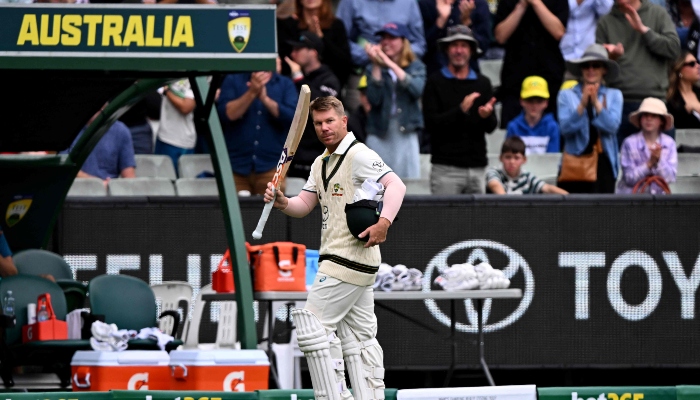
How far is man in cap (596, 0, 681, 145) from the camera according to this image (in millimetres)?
14227

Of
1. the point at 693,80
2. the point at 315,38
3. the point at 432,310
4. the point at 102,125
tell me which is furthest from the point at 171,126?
the point at 693,80

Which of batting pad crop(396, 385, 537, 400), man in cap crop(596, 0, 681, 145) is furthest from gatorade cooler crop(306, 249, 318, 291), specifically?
man in cap crop(596, 0, 681, 145)

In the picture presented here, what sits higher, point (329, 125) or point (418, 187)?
point (329, 125)

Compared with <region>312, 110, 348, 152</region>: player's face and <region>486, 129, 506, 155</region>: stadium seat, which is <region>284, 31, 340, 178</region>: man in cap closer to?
<region>486, 129, 506, 155</region>: stadium seat

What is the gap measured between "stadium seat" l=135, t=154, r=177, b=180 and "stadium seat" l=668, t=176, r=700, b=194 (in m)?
5.28

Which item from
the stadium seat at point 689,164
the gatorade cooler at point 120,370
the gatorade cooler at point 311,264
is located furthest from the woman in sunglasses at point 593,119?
the gatorade cooler at point 120,370

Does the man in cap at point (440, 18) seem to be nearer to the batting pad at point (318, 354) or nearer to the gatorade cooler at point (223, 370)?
the gatorade cooler at point (223, 370)

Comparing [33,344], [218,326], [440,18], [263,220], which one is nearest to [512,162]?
[440,18]

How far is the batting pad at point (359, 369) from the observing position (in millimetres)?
7352

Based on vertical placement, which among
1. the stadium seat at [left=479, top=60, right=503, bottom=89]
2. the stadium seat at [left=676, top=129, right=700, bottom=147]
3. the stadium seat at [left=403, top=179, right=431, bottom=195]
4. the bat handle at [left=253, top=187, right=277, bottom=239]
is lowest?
the bat handle at [left=253, top=187, right=277, bottom=239]

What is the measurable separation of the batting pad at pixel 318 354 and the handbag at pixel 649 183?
6.46m

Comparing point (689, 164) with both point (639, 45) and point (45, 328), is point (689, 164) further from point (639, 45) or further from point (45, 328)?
point (45, 328)

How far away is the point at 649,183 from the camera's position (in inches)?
507

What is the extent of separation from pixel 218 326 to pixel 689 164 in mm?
6007
